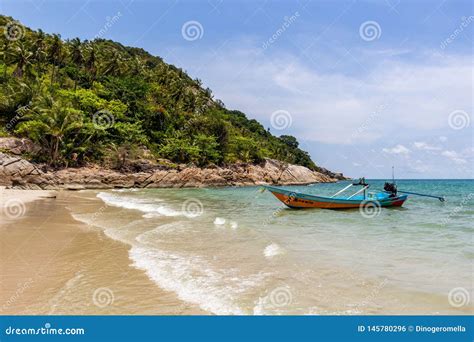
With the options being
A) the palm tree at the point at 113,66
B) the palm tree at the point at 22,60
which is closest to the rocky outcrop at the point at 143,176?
the palm tree at the point at 22,60

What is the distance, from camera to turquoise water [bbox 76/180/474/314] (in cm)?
603

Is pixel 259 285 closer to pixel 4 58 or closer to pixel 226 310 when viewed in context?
pixel 226 310

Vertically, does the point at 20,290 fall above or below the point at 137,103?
below

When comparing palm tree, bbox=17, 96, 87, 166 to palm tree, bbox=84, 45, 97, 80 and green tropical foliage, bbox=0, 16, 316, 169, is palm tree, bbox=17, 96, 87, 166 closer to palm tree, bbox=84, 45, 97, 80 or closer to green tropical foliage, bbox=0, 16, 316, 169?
green tropical foliage, bbox=0, 16, 316, 169

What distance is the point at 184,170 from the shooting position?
181 feet

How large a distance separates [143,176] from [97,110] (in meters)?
13.4

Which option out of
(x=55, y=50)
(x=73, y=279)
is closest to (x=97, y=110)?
(x=55, y=50)

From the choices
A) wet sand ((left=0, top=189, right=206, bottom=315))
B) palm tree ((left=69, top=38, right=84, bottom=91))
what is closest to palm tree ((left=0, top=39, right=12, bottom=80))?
palm tree ((left=69, top=38, right=84, bottom=91))

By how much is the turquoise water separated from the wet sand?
47cm

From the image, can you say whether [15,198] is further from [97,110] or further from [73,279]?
[97,110]

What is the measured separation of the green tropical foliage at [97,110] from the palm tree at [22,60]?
142mm
